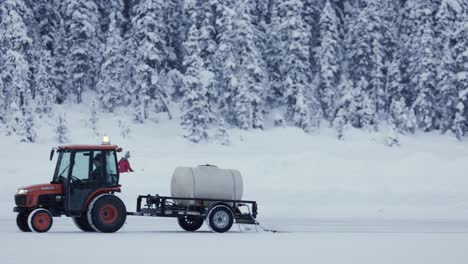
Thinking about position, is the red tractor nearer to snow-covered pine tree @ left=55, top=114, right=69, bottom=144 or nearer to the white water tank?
the white water tank

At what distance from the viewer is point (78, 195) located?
17234 millimetres

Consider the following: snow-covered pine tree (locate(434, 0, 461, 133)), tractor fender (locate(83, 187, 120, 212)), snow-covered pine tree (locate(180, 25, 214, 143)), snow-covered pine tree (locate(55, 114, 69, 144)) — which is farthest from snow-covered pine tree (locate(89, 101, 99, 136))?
tractor fender (locate(83, 187, 120, 212))

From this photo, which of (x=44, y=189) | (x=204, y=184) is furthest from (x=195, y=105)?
(x=44, y=189)

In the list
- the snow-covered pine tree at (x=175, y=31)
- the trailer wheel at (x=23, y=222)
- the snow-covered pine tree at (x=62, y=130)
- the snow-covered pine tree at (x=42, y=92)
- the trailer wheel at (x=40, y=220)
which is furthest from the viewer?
the snow-covered pine tree at (x=175, y=31)

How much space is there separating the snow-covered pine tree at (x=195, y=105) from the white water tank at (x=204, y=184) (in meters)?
19.6

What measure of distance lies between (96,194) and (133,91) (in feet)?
85.2

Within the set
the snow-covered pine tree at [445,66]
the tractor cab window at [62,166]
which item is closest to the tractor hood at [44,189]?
the tractor cab window at [62,166]

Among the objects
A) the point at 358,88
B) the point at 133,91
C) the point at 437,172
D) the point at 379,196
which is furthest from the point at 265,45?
the point at 379,196

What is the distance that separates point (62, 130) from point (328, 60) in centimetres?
1853

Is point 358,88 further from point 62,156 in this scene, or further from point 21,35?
point 62,156

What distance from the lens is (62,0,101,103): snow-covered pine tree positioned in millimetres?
43812

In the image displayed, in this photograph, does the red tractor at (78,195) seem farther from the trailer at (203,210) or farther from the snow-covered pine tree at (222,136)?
the snow-covered pine tree at (222,136)

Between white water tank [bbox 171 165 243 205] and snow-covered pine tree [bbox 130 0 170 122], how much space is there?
2318 cm

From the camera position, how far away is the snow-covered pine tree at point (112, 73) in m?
43.0
